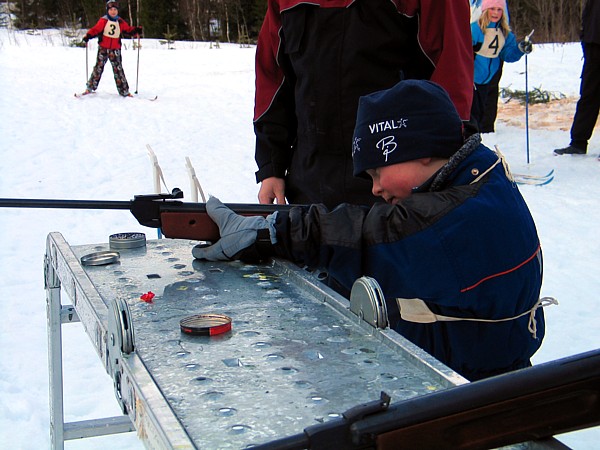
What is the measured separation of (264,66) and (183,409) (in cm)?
181

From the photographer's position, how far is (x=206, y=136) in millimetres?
9102

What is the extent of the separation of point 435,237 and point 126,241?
0.93m

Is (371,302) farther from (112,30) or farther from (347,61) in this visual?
(112,30)

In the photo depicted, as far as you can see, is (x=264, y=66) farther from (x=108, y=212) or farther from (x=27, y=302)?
(x=108, y=212)

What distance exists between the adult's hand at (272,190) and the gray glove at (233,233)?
72 centimetres

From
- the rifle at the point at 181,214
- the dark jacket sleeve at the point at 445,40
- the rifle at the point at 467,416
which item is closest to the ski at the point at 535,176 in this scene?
the dark jacket sleeve at the point at 445,40

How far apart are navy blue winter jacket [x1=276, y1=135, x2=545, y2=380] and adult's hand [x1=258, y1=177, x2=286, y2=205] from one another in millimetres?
905

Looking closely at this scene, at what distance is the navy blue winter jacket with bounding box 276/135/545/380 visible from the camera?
162 cm

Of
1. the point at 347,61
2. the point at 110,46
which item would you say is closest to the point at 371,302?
the point at 347,61

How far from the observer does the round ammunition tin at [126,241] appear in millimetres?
2121

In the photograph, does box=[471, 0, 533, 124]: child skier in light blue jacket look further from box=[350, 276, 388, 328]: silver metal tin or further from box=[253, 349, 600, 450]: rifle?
box=[253, 349, 600, 450]: rifle

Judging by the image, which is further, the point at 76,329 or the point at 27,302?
the point at 27,302

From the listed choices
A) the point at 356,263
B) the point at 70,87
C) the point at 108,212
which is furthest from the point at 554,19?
the point at 356,263

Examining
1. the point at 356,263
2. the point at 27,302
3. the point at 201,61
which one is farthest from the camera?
the point at 201,61
